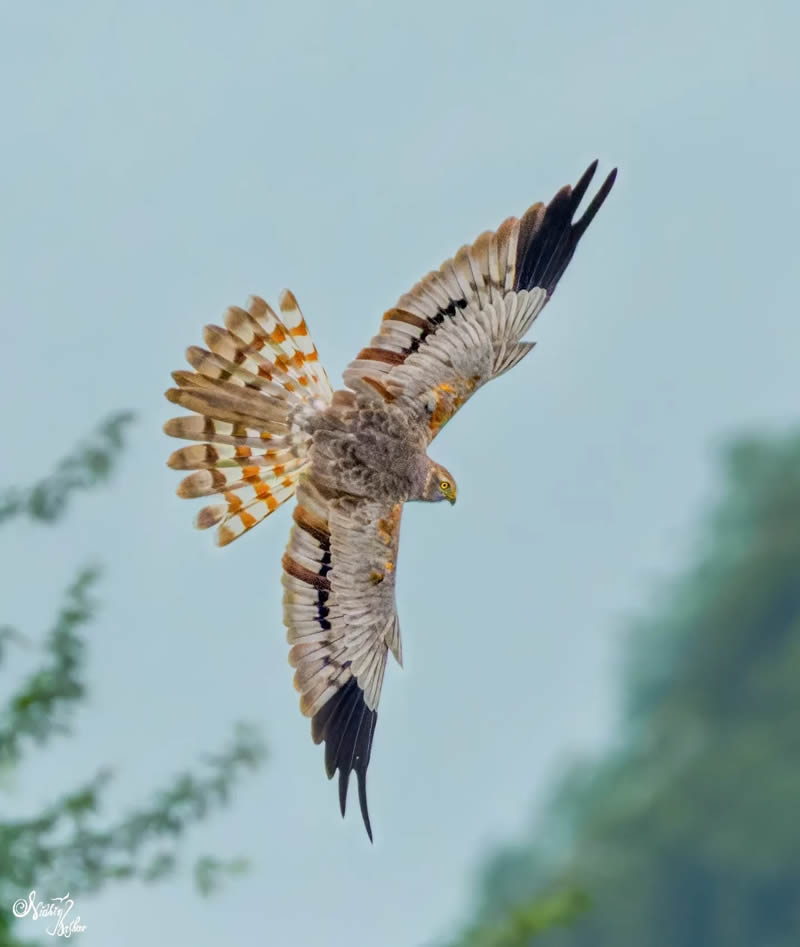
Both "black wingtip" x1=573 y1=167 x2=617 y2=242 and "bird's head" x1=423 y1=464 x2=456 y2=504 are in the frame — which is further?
"black wingtip" x1=573 y1=167 x2=617 y2=242

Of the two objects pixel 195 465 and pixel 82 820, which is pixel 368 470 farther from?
pixel 82 820

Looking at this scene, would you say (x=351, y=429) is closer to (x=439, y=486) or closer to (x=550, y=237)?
(x=439, y=486)

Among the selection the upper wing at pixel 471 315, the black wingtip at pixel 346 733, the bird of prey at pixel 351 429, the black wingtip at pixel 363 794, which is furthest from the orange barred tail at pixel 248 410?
the black wingtip at pixel 363 794

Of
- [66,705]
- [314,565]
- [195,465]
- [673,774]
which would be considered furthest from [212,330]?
[673,774]

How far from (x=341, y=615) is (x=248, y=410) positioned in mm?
916

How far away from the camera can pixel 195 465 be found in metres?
8.09

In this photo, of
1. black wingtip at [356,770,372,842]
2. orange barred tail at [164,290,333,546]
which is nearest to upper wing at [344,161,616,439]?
orange barred tail at [164,290,333,546]

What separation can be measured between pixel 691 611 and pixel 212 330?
3345 cm

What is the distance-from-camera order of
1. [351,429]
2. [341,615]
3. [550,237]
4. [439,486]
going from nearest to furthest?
[351,429], [439,486], [341,615], [550,237]

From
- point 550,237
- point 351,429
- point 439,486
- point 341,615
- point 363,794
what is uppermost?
point 550,237

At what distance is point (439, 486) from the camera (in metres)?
7.85

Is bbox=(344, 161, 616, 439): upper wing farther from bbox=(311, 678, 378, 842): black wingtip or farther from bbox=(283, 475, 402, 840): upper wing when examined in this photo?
bbox=(311, 678, 378, 842): black wingtip

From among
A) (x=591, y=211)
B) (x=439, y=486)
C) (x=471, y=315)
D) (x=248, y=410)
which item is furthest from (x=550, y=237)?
(x=248, y=410)

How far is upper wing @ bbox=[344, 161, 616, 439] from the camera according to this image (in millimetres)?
7824
